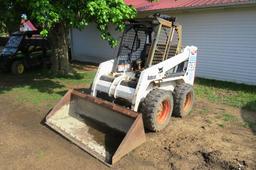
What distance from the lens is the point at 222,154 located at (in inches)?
183

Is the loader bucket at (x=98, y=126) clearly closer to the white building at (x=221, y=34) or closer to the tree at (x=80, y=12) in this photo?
Answer: the tree at (x=80, y=12)

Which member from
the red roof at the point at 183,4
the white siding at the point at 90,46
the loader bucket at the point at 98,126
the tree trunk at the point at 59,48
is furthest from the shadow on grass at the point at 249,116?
the white siding at the point at 90,46

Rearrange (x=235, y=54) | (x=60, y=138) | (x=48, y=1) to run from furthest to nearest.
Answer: (x=235, y=54) → (x=48, y=1) → (x=60, y=138)

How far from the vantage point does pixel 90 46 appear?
17734 millimetres

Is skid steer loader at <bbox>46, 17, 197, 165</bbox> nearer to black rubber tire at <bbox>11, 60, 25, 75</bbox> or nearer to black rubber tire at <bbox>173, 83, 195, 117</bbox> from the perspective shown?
black rubber tire at <bbox>173, 83, 195, 117</bbox>

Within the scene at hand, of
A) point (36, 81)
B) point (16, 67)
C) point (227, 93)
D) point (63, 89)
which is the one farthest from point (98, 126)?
point (16, 67)

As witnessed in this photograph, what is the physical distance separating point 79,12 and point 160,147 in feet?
15.9

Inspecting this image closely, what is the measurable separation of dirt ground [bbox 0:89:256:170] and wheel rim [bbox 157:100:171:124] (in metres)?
0.24

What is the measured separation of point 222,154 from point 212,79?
677cm

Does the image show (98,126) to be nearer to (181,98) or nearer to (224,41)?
(181,98)

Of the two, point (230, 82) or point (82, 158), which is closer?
point (82, 158)

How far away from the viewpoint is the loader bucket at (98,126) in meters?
4.57

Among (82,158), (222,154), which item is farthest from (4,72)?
(222,154)

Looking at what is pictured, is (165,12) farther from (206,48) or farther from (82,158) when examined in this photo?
(82,158)
